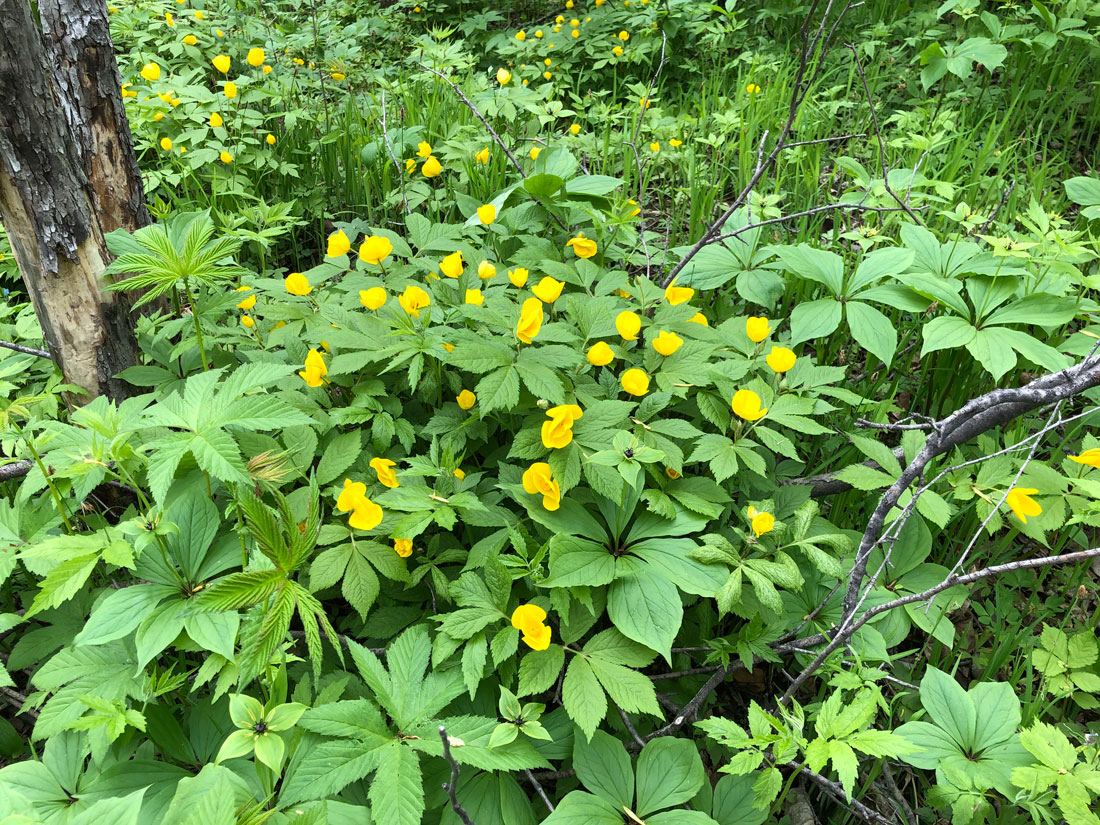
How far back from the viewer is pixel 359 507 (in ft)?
4.50

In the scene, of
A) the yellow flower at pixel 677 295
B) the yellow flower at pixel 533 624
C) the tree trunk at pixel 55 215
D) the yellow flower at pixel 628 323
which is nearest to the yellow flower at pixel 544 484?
A: the yellow flower at pixel 533 624

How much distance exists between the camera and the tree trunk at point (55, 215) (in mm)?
1571

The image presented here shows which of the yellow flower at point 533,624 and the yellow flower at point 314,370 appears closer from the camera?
the yellow flower at point 533,624

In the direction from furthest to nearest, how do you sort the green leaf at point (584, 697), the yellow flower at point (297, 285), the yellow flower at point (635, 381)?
the yellow flower at point (297, 285) → the yellow flower at point (635, 381) → the green leaf at point (584, 697)

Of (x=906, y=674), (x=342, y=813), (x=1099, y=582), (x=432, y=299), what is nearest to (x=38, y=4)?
(x=432, y=299)

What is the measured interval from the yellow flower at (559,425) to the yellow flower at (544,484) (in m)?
0.06

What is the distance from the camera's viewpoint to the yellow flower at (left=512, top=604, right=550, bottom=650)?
127cm

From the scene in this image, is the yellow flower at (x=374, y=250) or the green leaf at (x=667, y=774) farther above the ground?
the yellow flower at (x=374, y=250)

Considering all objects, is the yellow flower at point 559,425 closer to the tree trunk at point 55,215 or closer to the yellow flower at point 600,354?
the yellow flower at point 600,354

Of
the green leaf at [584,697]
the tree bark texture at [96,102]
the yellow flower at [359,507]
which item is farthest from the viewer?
the tree bark texture at [96,102]

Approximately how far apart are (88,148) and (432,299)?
3.36 ft

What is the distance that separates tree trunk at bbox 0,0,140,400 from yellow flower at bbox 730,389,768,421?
180 cm

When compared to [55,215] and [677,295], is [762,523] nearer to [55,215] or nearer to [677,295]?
[677,295]

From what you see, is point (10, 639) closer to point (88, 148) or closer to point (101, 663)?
point (101, 663)
